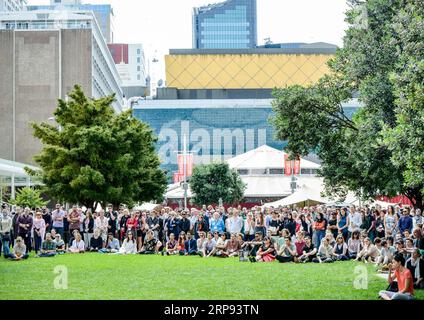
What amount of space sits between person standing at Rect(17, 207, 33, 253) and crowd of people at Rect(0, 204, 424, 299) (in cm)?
3

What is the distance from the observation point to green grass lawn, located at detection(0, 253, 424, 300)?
15.4 m

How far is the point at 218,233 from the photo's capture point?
92.3 ft

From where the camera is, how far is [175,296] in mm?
15016

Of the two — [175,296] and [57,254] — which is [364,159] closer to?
[57,254]

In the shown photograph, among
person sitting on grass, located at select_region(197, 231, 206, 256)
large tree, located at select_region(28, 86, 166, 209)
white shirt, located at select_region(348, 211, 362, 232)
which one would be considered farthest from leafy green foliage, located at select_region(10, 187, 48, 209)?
white shirt, located at select_region(348, 211, 362, 232)

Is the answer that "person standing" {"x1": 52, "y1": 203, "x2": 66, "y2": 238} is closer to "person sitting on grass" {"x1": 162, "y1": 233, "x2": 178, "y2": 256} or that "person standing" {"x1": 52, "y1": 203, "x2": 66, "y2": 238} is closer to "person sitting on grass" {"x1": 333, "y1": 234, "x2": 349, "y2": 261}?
"person sitting on grass" {"x1": 162, "y1": 233, "x2": 178, "y2": 256}

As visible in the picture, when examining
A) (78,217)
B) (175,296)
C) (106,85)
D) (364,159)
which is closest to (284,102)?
(364,159)

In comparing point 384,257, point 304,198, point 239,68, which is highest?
point 239,68

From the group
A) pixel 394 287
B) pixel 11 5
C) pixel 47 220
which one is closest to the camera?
pixel 394 287

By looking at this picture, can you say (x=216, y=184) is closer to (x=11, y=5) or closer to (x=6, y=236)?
→ (x=6, y=236)

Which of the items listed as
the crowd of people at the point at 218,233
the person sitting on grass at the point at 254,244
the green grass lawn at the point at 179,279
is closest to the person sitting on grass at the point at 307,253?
the crowd of people at the point at 218,233

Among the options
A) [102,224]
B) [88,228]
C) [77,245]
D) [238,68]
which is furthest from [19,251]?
[238,68]

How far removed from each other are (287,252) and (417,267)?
758 cm

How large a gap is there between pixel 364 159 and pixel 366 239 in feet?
22.0
